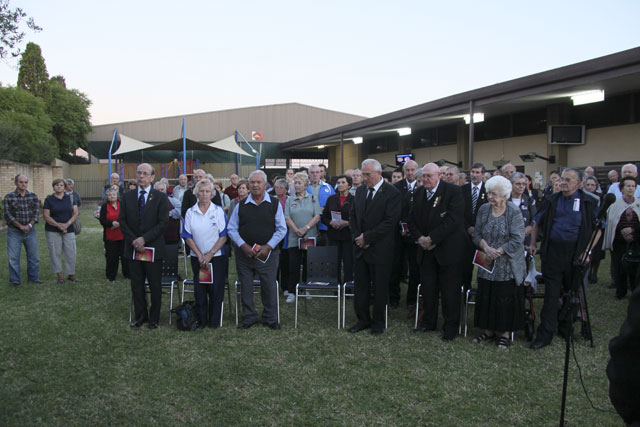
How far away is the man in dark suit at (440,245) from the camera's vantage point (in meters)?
5.59

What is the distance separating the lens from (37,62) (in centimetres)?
4094

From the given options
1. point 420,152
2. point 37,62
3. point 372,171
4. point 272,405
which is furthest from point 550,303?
point 37,62

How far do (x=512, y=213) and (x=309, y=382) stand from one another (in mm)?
2733

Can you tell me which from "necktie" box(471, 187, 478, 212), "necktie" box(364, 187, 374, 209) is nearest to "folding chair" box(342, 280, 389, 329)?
"necktie" box(364, 187, 374, 209)

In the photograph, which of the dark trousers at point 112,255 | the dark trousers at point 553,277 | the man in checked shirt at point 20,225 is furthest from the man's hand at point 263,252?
the man in checked shirt at point 20,225

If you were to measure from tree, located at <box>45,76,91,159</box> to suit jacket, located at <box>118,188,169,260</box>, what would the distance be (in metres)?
36.8

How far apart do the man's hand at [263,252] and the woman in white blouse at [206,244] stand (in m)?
0.46

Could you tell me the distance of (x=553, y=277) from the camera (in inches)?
207

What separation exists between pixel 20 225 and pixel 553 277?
318 inches

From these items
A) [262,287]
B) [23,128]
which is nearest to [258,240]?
[262,287]

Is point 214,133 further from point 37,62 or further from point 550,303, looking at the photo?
point 550,303

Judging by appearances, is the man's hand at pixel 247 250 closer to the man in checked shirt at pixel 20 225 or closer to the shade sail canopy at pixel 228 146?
the man in checked shirt at pixel 20 225

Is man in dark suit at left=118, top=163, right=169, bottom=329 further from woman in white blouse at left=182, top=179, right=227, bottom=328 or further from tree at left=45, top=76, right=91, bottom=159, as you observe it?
tree at left=45, top=76, right=91, bottom=159

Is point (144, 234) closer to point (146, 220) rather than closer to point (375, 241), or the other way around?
point (146, 220)
